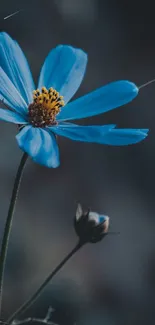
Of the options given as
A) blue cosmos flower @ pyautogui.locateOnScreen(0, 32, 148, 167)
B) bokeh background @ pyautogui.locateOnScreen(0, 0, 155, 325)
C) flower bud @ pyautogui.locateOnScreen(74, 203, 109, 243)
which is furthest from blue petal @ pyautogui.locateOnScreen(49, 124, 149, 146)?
bokeh background @ pyautogui.locateOnScreen(0, 0, 155, 325)

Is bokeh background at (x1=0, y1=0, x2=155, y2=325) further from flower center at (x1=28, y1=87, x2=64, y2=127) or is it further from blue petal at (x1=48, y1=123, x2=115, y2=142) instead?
blue petal at (x1=48, y1=123, x2=115, y2=142)

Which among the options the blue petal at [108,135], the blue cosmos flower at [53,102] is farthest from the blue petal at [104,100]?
the blue petal at [108,135]

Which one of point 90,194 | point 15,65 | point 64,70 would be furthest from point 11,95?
point 90,194

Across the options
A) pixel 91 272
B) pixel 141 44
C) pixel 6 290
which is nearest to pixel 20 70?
pixel 6 290

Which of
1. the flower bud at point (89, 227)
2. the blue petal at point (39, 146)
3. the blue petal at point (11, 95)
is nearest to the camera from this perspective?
the blue petal at point (39, 146)

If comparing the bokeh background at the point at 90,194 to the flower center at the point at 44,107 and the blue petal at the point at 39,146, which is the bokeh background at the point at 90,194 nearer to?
the flower center at the point at 44,107

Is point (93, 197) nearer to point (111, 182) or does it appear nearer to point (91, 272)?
point (111, 182)
